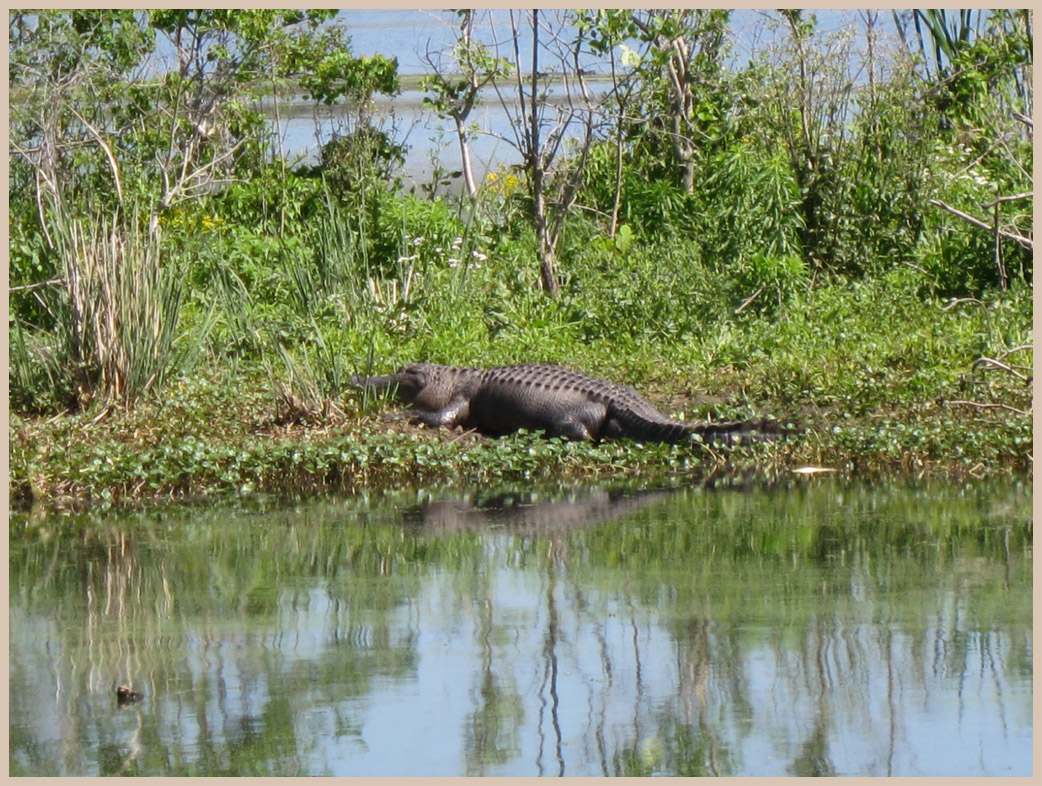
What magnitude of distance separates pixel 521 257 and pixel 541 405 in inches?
113

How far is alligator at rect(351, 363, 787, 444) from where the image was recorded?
7.68 m

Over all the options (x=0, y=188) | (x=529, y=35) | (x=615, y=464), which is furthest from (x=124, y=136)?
(x=615, y=464)

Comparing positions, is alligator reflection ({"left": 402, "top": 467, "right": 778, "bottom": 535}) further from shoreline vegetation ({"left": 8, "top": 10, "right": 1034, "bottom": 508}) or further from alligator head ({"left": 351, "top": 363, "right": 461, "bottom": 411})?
alligator head ({"left": 351, "top": 363, "right": 461, "bottom": 411})

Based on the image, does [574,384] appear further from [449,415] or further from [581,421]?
[449,415]

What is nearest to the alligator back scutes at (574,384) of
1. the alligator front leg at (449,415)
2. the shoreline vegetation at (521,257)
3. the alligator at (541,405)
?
the alligator at (541,405)

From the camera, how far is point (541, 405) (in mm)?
8211

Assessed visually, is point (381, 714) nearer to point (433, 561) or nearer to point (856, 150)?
point (433, 561)

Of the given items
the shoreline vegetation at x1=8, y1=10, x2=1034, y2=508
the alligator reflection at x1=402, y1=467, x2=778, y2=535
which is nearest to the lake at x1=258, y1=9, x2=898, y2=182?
the shoreline vegetation at x1=8, y1=10, x2=1034, y2=508

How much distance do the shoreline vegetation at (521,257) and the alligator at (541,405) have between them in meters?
0.16

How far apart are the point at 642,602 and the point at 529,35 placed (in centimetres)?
1115

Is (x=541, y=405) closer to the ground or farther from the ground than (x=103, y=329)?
closer to the ground

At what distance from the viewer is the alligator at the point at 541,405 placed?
7684 mm

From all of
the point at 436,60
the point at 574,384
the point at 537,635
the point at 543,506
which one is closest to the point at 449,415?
the point at 574,384

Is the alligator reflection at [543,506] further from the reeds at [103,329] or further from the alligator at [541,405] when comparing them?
the reeds at [103,329]
